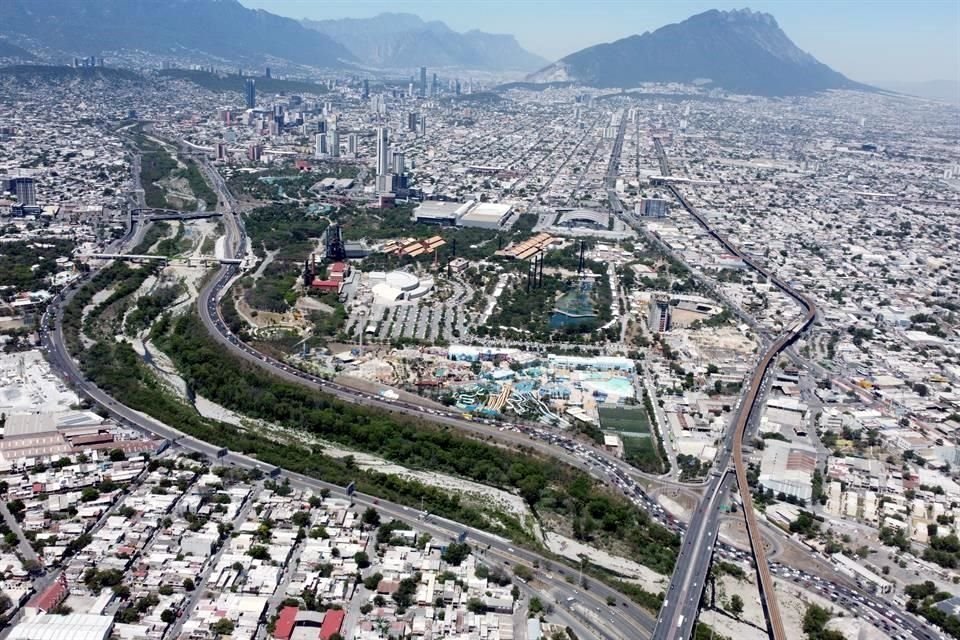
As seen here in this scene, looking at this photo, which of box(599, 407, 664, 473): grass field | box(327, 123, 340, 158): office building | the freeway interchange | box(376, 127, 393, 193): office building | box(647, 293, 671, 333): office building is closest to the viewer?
the freeway interchange

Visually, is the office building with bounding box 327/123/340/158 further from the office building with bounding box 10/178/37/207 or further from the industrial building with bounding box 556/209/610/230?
the industrial building with bounding box 556/209/610/230

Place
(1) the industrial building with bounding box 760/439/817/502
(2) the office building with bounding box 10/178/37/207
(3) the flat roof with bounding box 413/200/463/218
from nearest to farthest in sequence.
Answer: (1) the industrial building with bounding box 760/439/817/502
(3) the flat roof with bounding box 413/200/463/218
(2) the office building with bounding box 10/178/37/207

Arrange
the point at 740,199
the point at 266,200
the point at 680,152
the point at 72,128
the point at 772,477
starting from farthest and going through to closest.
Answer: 1. the point at 680,152
2. the point at 72,128
3. the point at 740,199
4. the point at 266,200
5. the point at 772,477

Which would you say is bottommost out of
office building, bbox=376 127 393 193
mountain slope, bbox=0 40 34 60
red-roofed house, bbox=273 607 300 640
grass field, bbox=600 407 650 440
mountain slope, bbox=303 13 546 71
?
red-roofed house, bbox=273 607 300 640

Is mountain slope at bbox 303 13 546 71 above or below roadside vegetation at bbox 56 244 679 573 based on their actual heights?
above

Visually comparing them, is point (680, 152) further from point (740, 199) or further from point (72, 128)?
point (72, 128)

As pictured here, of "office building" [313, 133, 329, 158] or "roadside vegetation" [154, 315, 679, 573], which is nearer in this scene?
"roadside vegetation" [154, 315, 679, 573]

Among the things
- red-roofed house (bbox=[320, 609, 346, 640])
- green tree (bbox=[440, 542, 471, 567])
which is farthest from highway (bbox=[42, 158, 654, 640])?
red-roofed house (bbox=[320, 609, 346, 640])

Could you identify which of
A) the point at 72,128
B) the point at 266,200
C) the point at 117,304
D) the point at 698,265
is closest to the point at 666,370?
the point at 698,265

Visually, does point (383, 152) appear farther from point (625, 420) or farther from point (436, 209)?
point (625, 420)
